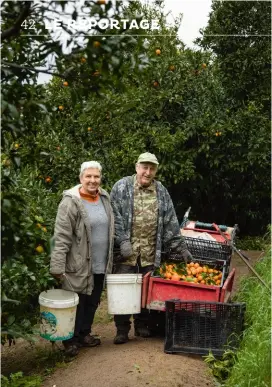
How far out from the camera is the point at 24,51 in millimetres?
3260

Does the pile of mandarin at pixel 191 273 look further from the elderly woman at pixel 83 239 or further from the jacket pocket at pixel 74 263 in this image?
the jacket pocket at pixel 74 263

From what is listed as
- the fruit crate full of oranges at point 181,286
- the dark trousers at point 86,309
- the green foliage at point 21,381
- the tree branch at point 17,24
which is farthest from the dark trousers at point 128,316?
the tree branch at point 17,24

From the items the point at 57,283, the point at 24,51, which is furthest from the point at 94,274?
the point at 24,51

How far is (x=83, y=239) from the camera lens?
544 cm

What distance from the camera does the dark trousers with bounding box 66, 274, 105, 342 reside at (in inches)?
221

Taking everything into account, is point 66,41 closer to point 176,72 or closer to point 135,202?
point 135,202

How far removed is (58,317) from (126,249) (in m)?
0.89

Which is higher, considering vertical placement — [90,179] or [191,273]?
[90,179]

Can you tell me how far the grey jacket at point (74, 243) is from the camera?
5379mm

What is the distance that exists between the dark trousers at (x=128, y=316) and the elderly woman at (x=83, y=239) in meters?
0.27

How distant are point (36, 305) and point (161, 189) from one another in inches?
76.5

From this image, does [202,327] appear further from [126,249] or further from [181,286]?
[126,249]

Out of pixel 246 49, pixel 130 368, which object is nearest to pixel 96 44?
pixel 130 368

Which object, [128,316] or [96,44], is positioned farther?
[128,316]
